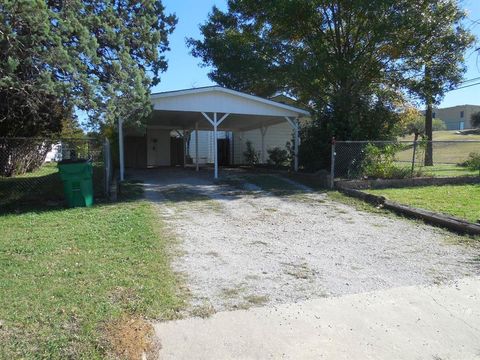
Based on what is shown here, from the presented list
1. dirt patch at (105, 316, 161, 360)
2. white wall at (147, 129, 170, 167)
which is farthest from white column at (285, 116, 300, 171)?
dirt patch at (105, 316, 161, 360)

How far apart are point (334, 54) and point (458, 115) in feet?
287

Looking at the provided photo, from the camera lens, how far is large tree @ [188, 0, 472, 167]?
51.0 feet

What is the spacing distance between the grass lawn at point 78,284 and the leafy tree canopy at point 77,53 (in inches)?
121

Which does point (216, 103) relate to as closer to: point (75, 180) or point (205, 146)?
point (75, 180)

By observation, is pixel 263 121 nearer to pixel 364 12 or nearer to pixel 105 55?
pixel 364 12

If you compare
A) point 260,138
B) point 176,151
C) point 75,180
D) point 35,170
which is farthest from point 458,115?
point 75,180

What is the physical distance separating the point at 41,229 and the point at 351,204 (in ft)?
24.1

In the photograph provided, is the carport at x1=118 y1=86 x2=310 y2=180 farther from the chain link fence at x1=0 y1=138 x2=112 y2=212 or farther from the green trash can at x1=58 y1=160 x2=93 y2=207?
the green trash can at x1=58 y1=160 x2=93 y2=207

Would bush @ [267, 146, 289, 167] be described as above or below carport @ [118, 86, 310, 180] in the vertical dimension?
below

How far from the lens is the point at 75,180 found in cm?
1038

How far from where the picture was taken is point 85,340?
143 inches

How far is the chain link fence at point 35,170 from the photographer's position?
1113 centimetres

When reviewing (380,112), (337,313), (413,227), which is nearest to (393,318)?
(337,313)

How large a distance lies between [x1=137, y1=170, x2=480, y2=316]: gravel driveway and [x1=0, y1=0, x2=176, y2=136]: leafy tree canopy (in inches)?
123
